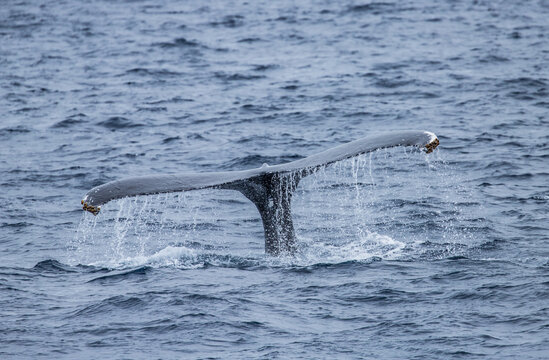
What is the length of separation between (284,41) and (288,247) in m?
19.7

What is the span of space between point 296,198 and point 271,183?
425 cm

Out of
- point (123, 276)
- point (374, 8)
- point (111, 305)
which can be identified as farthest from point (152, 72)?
point (111, 305)

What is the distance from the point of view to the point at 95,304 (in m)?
10.3

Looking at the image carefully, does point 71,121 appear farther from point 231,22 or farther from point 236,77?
point 231,22

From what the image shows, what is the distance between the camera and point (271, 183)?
10.8m

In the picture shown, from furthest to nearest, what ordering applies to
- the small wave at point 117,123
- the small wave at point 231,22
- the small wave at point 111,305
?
the small wave at point 231,22
the small wave at point 117,123
the small wave at point 111,305

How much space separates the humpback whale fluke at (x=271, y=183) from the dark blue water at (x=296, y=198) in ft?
1.60

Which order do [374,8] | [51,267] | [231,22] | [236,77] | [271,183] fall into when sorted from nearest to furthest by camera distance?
[271,183] < [51,267] < [236,77] < [231,22] < [374,8]

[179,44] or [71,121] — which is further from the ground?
[179,44]

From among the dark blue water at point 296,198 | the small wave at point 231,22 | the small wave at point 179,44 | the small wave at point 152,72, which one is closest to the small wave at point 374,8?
the dark blue water at point 296,198

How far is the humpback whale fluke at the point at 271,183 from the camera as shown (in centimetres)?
953

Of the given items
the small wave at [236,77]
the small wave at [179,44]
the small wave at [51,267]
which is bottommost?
the small wave at [51,267]

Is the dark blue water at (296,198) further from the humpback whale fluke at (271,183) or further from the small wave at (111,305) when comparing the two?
the humpback whale fluke at (271,183)

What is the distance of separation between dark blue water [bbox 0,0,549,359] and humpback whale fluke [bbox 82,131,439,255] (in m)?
0.49
